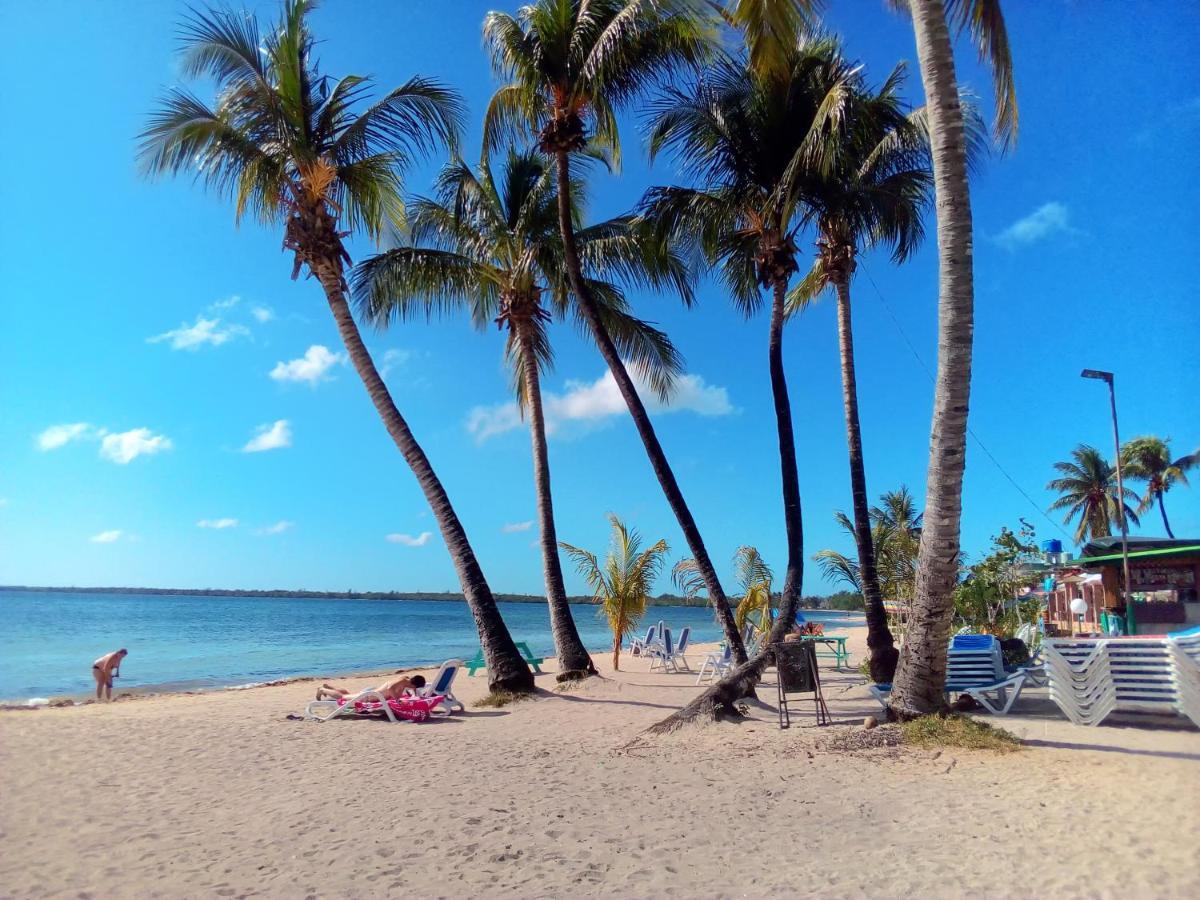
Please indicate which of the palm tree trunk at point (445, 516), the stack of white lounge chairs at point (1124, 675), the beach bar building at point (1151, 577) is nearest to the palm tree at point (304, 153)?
the palm tree trunk at point (445, 516)

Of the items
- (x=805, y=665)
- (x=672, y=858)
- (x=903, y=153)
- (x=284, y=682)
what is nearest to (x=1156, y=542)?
(x=903, y=153)

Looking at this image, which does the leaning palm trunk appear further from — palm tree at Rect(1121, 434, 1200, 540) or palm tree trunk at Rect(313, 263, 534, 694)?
palm tree at Rect(1121, 434, 1200, 540)

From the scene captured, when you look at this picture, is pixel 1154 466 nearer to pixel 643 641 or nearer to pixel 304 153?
pixel 643 641

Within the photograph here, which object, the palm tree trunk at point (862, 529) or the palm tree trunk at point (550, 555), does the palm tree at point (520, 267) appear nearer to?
the palm tree trunk at point (550, 555)

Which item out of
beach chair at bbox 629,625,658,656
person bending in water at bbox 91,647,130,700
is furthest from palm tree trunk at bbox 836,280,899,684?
person bending in water at bbox 91,647,130,700

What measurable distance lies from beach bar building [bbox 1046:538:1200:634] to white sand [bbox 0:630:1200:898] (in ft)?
38.9

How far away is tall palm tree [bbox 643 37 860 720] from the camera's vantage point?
36.4 ft

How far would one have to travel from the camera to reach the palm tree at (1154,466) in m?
35.7

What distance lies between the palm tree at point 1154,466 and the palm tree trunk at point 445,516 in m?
36.2

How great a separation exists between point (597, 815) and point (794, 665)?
149 inches

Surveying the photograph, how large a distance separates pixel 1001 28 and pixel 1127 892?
777 centimetres

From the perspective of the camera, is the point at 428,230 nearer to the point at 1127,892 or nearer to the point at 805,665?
the point at 805,665

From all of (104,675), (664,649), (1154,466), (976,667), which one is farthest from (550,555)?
→ (1154,466)

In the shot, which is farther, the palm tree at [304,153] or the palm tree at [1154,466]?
the palm tree at [1154,466]
